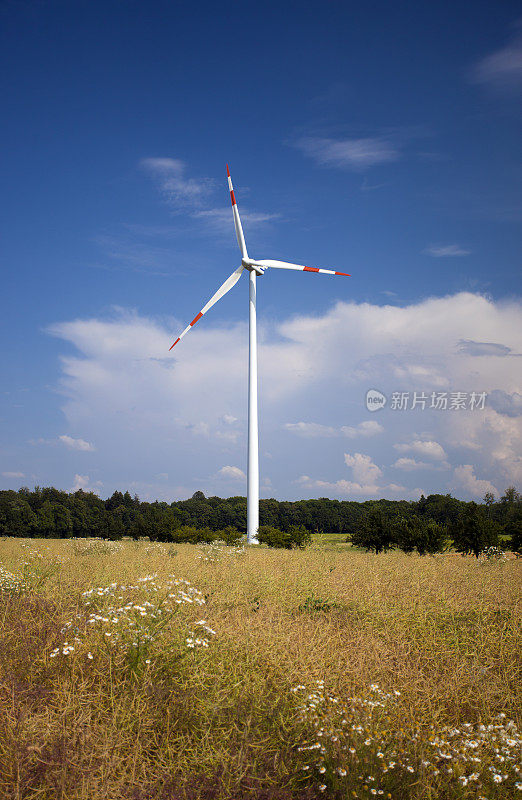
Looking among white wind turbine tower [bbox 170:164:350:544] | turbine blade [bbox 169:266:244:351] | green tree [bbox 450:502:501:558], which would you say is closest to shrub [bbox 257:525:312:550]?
white wind turbine tower [bbox 170:164:350:544]

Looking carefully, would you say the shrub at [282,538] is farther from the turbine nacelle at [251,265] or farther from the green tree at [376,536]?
the turbine nacelle at [251,265]

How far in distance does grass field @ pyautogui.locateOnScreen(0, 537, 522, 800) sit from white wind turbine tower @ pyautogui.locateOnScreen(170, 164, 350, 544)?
25.2 metres

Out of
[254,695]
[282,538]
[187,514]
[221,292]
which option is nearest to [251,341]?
[221,292]

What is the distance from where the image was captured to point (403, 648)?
9.11 meters

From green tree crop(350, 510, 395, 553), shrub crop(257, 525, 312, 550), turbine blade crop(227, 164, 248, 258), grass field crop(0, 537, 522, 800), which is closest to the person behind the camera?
grass field crop(0, 537, 522, 800)

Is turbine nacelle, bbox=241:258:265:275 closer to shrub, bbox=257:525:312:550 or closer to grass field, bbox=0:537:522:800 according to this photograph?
shrub, bbox=257:525:312:550

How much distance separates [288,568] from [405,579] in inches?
134

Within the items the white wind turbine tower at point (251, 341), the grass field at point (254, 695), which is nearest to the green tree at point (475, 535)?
the white wind turbine tower at point (251, 341)

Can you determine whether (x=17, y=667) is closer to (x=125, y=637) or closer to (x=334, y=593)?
(x=125, y=637)

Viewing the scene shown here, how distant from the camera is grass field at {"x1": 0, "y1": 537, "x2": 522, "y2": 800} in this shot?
19.5 ft

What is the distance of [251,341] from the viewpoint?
1567 inches

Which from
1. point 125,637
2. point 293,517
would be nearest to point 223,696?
point 125,637

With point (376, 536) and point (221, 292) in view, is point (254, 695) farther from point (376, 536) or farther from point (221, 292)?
point (221, 292)

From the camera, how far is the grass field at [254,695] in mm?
5953
